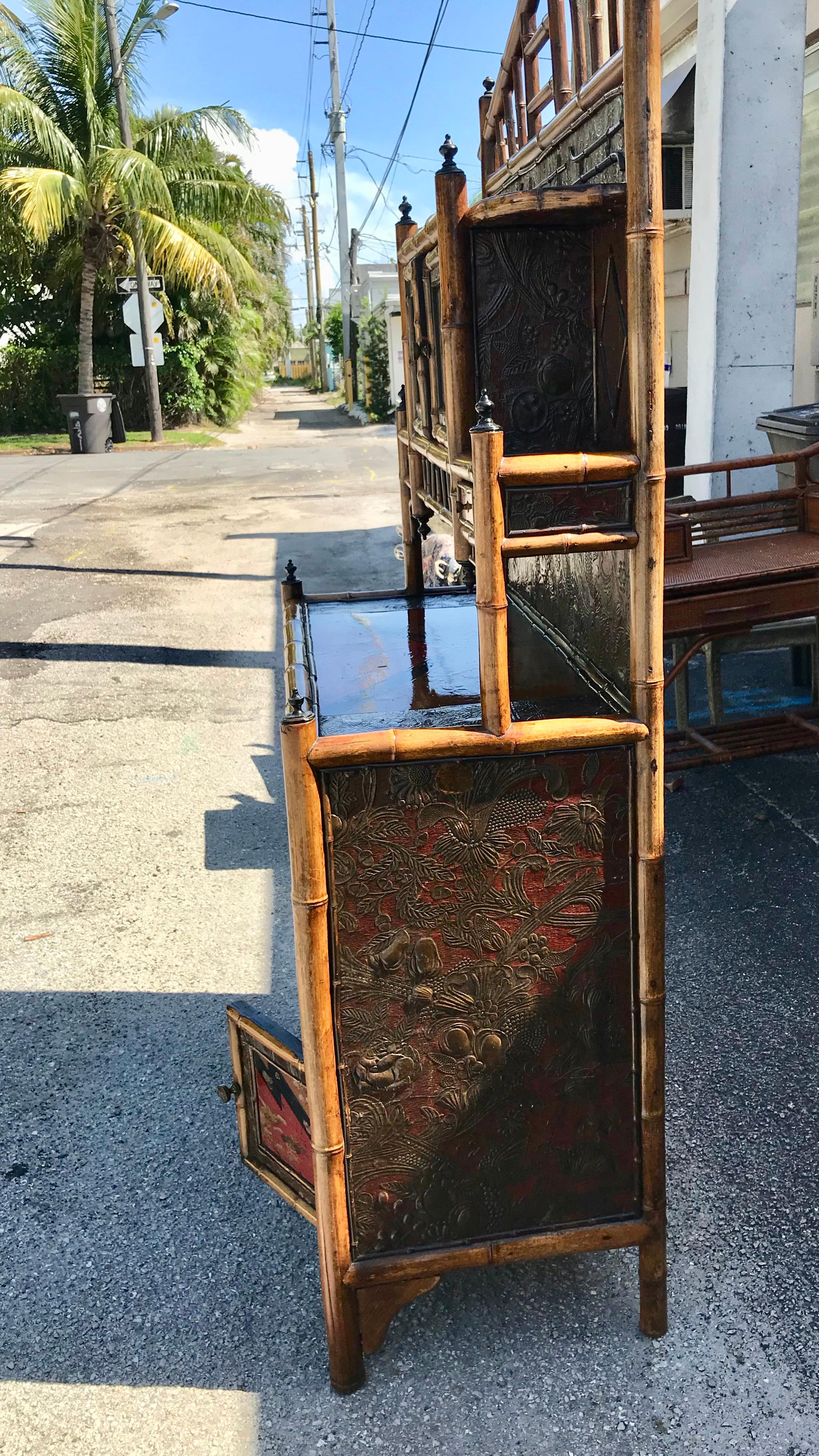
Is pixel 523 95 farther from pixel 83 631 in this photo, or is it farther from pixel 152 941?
pixel 83 631

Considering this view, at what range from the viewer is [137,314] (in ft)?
71.4

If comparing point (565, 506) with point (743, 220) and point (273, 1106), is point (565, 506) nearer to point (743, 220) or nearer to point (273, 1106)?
point (273, 1106)

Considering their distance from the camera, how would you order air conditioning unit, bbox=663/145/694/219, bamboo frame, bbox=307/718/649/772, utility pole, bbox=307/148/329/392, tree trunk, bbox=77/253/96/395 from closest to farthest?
bamboo frame, bbox=307/718/649/772
air conditioning unit, bbox=663/145/694/219
tree trunk, bbox=77/253/96/395
utility pole, bbox=307/148/329/392

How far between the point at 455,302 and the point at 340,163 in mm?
31984

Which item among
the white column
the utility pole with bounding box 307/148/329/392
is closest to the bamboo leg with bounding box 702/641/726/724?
the white column

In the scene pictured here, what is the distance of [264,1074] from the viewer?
98.9 inches

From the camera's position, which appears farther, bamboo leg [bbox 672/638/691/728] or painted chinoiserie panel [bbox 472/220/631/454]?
bamboo leg [bbox 672/638/691/728]

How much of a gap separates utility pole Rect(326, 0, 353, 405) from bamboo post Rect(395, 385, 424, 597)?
27.9 metres

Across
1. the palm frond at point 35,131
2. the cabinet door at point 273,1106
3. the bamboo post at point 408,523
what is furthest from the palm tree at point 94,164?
the cabinet door at point 273,1106

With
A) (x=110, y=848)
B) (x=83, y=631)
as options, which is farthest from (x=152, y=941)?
(x=83, y=631)

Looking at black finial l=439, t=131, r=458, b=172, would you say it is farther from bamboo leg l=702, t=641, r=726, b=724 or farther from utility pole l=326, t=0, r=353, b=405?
utility pole l=326, t=0, r=353, b=405

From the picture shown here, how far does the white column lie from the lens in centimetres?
625

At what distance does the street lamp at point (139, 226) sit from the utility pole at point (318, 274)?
112 feet

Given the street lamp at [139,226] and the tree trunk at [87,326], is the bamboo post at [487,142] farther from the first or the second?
the tree trunk at [87,326]
